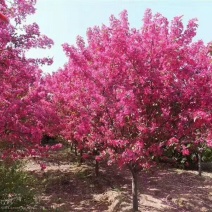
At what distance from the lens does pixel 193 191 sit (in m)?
10.1

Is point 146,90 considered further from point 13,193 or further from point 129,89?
point 13,193

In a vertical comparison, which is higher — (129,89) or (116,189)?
(129,89)

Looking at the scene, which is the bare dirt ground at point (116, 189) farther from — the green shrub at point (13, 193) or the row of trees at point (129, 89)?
the row of trees at point (129, 89)

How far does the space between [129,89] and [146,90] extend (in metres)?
0.40

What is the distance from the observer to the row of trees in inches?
259

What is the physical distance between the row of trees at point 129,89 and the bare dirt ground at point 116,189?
2525 mm

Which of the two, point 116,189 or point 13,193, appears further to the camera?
point 116,189

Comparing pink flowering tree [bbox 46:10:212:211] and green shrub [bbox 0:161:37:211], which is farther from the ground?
pink flowering tree [bbox 46:10:212:211]

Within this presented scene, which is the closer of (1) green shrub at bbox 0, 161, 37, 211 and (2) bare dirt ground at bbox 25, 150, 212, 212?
(1) green shrub at bbox 0, 161, 37, 211

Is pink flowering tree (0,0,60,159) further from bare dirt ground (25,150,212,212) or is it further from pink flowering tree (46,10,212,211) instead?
bare dirt ground (25,150,212,212)

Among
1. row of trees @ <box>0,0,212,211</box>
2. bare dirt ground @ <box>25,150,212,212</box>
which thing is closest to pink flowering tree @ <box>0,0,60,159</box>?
row of trees @ <box>0,0,212,211</box>

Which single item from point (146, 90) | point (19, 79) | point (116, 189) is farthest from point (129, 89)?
point (116, 189)

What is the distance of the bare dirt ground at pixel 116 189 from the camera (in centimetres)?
881

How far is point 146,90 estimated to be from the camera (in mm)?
6715
